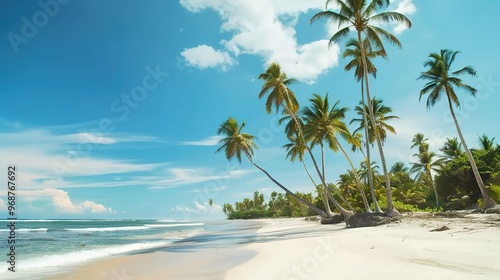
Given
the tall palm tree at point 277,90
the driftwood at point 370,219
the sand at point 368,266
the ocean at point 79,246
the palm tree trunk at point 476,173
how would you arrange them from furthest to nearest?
the tall palm tree at point 277,90 < the palm tree trunk at point 476,173 < the driftwood at point 370,219 < the ocean at point 79,246 < the sand at point 368,266

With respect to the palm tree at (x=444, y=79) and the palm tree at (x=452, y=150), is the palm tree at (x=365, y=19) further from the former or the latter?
the palm tree at (x=452, y=150)

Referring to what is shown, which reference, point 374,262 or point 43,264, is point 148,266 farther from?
point 374,262

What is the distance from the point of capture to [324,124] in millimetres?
24219

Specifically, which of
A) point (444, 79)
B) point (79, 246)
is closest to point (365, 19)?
point (444, 79)

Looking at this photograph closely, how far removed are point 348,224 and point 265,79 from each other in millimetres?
13661

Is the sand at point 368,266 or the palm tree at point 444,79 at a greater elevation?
the palm tree at point 444,79

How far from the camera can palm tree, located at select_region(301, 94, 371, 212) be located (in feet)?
78.0

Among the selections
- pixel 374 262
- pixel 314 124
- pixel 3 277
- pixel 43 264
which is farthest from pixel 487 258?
pixel 314 124

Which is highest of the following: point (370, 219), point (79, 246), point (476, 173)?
point (476, 173)

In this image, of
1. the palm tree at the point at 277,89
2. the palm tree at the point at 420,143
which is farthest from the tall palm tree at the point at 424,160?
the palm tree at the point at 277,89

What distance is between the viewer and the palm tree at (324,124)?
936 inches

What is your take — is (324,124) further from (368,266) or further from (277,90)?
(368,266)

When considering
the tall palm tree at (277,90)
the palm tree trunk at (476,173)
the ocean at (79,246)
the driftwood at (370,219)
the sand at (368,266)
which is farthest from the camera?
the tall palm tree at (277,90)

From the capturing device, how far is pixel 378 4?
18.6m
